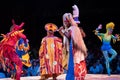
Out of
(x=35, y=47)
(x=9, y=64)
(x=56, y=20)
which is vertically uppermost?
(x=56, y=20)

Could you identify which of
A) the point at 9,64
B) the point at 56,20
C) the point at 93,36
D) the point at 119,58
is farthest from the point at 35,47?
the point at 9,64

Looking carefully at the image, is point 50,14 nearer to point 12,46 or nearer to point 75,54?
point 12,46

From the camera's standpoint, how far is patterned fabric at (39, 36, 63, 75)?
868 cm

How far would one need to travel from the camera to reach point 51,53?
8711 mm

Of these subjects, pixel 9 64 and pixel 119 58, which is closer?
pixel 9 64

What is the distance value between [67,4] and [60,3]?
0.22 metres

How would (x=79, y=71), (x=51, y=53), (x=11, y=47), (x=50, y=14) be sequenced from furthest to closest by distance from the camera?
(x=50, y=14)
(x=51, y=53)
(x=11, y=47)
(x=79, y=71)

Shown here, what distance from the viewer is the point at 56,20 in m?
11.4

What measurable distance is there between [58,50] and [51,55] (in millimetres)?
191

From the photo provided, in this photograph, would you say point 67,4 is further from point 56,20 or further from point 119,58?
point 119,58

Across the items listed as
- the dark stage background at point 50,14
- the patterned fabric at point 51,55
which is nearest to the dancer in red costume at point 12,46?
the patterned fabric at point 51,55

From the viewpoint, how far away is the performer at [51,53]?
8688mm

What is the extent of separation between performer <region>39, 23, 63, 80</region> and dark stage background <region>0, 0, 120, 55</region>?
2.66 metres

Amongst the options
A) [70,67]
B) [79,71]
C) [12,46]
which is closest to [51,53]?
[12,46]
